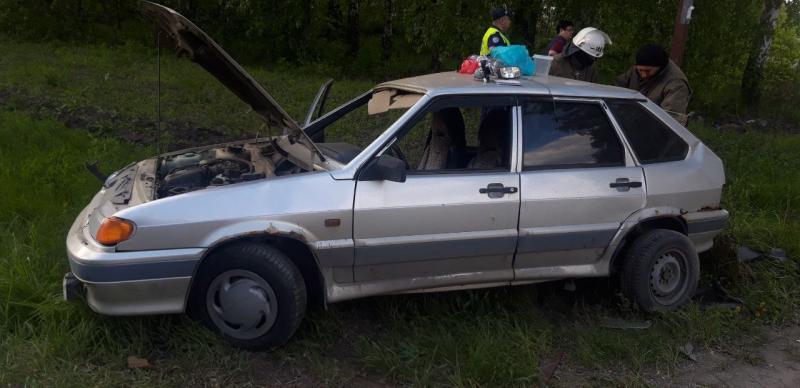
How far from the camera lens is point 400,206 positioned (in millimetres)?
4133

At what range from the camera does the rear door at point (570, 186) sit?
445 centimetres

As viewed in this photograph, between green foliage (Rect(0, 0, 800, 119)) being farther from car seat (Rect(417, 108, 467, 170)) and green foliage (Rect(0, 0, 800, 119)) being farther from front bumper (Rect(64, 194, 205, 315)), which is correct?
front bumper (Rect(64, 194, 205, 315))

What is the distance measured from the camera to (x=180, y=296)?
3.89m

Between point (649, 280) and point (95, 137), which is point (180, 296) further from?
point (95, 137)

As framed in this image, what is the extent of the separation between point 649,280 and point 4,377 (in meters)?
3.77

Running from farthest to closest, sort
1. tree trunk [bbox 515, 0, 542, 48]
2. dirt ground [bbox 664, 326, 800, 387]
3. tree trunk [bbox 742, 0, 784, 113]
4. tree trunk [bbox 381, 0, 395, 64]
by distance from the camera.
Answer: tree trunk [bbox 381, 0, 395, 64]
tree trunk [bbox 515, 0, 542, 48]
tree trunk [bbox 742, 0, 784, 113]
dirt ground [bbox 664, 326, 800, 387]

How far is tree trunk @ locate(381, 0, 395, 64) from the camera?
16125 millimetres

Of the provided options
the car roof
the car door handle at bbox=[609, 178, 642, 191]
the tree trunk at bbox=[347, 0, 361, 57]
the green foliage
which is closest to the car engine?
the car roof

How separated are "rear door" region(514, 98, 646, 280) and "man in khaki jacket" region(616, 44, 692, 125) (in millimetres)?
1491

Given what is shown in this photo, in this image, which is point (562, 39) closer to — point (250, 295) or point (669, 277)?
point (669, 277)

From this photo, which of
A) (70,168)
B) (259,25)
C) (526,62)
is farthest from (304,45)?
(526,62)

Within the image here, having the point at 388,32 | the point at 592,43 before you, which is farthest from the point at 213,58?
the point at 388,32

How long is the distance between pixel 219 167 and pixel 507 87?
1.86 metres

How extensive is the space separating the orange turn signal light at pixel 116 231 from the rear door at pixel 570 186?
7.18 ft
